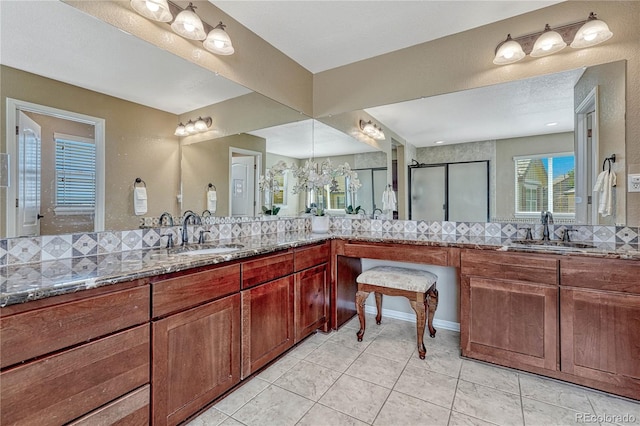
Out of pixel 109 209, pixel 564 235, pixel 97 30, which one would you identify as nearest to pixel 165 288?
pixel 109 209

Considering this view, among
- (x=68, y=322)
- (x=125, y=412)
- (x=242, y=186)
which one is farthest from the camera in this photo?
(x=242, y=186)

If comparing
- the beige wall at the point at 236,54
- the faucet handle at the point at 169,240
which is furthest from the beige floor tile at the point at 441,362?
the beige wall at the point at 236,54

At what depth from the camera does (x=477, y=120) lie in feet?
8.05

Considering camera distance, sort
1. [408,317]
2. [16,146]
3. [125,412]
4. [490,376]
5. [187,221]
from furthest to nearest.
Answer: [408,317] → [187,221] → [490,376] → [16,146] → [125,412]

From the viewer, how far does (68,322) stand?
3.33ft

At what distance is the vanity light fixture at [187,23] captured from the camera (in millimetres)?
1647

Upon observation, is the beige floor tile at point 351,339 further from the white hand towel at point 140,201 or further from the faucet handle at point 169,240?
the white hand towel at point 140,201

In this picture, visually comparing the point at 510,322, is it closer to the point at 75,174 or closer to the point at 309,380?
the point at 309,380

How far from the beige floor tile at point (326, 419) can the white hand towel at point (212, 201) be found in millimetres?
1499

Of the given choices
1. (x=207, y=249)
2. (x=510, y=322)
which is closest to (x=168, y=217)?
(x=207, y=249)

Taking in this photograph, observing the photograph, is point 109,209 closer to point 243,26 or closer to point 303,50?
point 243,26

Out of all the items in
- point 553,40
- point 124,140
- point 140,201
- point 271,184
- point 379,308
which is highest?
point 553,40

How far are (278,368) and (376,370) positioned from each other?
2.18ft

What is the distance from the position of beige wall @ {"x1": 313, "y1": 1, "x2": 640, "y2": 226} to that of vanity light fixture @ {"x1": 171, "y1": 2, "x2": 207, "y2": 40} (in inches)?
59.0
